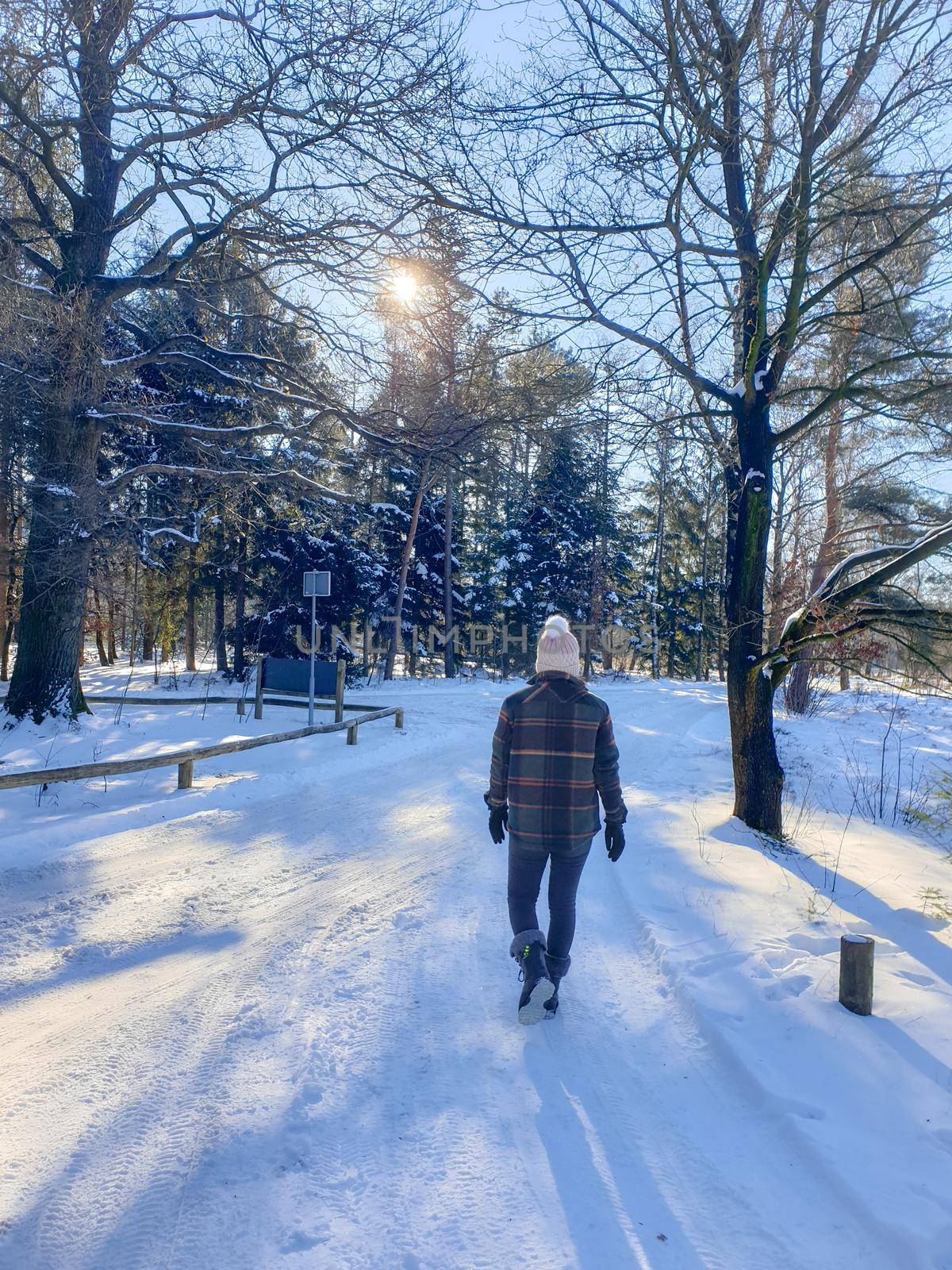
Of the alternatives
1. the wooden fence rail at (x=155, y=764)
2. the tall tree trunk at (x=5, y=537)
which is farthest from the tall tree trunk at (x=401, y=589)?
the wooden fence rail at (x=155, y=764)

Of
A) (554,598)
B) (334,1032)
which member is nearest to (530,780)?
(334,1032)

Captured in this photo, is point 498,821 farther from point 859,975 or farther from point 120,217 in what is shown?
point 120,217

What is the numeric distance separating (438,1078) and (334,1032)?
0.65 meters

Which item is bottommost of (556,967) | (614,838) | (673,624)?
(556,967)

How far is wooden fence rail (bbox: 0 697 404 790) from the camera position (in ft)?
24.0

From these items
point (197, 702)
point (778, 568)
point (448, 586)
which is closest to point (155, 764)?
point (197, 702)

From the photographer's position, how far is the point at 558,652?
4.23 m

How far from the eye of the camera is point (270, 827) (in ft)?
27.0

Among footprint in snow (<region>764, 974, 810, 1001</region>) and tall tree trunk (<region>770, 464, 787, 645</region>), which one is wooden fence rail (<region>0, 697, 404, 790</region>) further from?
tall tree trunk (<region>770, 464, 787, 645</region>)

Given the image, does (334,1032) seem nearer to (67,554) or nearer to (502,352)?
(502,352)

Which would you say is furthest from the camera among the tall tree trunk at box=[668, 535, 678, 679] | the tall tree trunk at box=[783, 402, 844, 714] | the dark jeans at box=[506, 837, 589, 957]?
the tall tree trunk at box=[668, 535, 678, 679]

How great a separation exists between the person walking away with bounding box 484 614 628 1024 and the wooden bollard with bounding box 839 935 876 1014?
4.37 feet

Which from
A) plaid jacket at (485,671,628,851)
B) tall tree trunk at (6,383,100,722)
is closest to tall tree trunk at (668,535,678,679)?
tall tree trunk at (6,383,100,722)

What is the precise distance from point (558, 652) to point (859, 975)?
7.65ft
